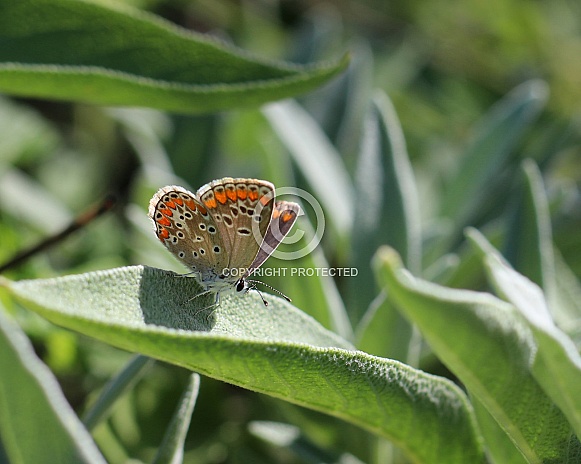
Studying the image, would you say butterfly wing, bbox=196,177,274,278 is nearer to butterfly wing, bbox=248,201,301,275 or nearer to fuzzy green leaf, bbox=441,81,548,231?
butterfly wing, bbox=248,201,301,275

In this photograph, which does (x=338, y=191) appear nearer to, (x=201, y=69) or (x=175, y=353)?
(x=201, y=69)

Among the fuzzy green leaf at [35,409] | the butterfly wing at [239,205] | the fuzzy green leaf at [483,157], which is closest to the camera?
the fuzzy green leaf at [35,409]

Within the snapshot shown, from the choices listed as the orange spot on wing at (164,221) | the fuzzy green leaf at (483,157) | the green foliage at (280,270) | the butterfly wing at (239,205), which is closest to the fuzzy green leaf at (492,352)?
the green foliage at (280,270)

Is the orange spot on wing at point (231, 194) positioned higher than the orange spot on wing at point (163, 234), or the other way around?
the orange spot on wing at point (231, 194)

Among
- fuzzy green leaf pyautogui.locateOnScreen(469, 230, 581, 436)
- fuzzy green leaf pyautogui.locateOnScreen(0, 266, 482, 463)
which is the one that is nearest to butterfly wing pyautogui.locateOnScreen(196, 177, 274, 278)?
fuzzy green leaf pyautogui.locateOnScreen(0, 266, 482, 463)

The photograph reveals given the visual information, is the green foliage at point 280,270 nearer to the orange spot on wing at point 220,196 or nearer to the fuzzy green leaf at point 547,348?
the fuzzy green leaf at point 547,348

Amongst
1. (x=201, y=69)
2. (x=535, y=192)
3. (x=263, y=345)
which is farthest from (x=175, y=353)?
(x=535, y=192)
